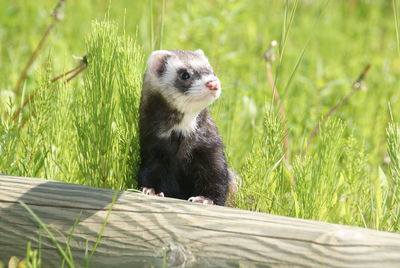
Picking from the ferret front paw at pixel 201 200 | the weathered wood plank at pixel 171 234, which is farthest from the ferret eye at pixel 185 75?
the weathered wood plank at pixel 171 234

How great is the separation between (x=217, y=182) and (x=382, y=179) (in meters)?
0.82

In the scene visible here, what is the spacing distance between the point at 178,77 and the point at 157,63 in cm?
12

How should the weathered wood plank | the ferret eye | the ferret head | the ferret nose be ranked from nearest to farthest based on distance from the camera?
the weathered wood plank
the ferret nose
the ferret head
the ferret eye

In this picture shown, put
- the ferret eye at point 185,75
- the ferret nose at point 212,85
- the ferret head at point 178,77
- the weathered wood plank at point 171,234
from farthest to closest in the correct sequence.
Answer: the ferret eye at point 185,75 < the ferret head at point 178,77 < the ferret nose at point 212,85 < the weathered wood plank at point 171,234

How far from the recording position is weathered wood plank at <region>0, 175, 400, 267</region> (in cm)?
227

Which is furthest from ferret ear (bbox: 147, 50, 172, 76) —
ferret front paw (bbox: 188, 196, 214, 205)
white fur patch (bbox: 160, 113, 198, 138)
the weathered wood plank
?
the weathered wood plank

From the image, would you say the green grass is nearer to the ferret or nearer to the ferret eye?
the ferret

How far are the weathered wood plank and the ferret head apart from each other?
0.64 m

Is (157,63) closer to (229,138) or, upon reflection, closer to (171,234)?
(229,138)

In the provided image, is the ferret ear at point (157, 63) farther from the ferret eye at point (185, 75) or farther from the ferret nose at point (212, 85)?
the ferret nose at point (212, 85)

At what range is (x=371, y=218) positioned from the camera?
3137 millimetres

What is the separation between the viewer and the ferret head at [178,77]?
10.1ft

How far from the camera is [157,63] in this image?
3.17 meters

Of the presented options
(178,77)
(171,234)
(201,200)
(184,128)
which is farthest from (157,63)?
(171,234)
